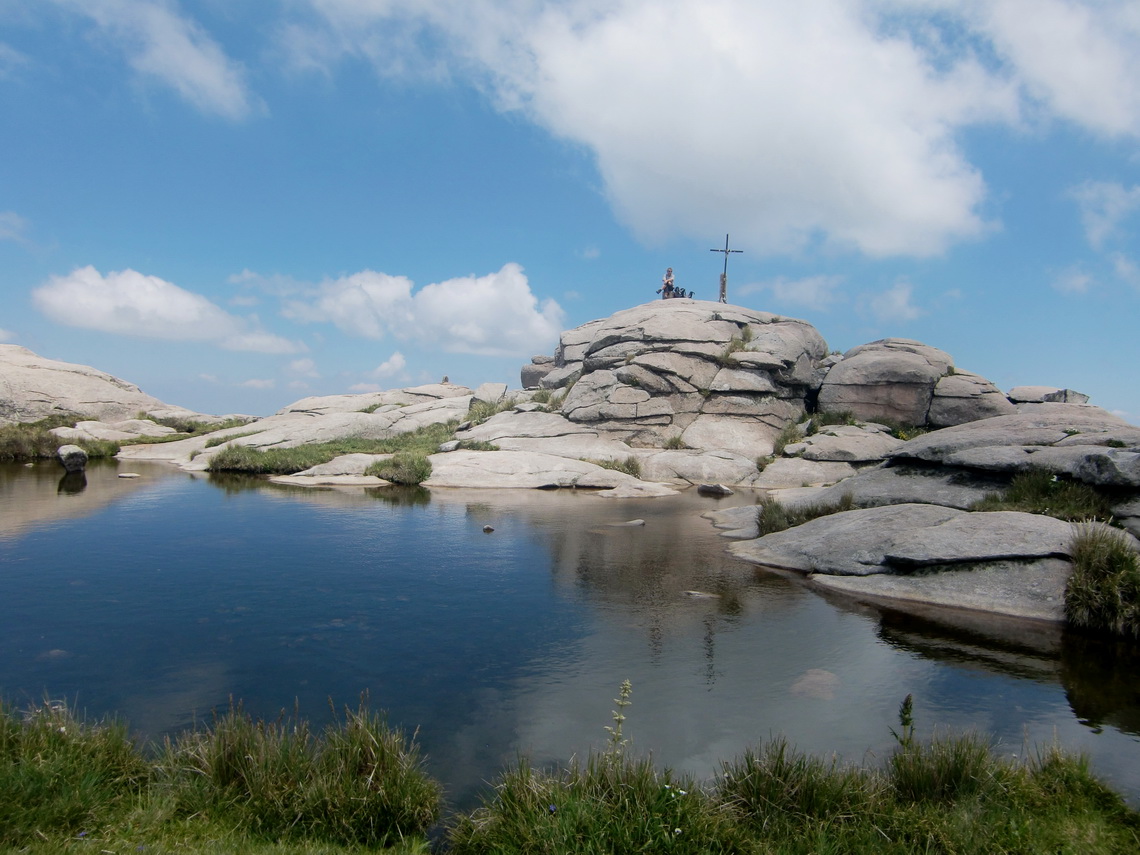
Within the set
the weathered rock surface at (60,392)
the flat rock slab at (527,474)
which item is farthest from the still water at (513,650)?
the weathered rock surface at (60,392)

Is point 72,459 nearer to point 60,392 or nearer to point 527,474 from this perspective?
point 60,392

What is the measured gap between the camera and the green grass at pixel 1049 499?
15.4m

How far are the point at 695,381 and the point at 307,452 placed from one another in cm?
2461

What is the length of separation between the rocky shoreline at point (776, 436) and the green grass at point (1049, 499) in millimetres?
326

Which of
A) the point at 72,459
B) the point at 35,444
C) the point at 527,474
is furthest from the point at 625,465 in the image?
the point at 35,444

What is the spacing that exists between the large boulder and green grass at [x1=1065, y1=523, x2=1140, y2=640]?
32059mm

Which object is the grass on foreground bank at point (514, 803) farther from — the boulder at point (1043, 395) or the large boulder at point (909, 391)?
the boulder at point (1043, 395)

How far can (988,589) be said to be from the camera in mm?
13789

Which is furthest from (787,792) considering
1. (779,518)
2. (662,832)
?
(779,518)

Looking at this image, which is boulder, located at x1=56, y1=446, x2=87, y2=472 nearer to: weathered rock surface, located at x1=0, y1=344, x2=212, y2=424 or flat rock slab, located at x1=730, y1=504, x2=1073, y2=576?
weathered rock surface, located at x1=0, y1=344, x2=212, y2=424

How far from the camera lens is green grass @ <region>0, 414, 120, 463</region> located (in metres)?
36.2

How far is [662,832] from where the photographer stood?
5.38 m

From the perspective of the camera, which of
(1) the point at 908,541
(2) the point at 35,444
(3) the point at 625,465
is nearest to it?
(1) the point at 908,541

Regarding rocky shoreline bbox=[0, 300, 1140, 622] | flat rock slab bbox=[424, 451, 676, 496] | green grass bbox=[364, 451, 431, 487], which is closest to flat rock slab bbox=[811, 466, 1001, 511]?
rocky shoreline bbox=[0, 300, 1140, 622]
